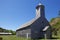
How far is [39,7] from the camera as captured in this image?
40.1 metres

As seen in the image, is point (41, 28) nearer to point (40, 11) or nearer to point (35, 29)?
point (35, 29)

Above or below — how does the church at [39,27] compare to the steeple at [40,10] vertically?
below

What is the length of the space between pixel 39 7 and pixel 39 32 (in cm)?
755

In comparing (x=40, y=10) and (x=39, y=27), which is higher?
(x=40, y=10)

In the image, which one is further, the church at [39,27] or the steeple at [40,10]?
the steeple at [40,10]

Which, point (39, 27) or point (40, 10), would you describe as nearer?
point (39, 27)

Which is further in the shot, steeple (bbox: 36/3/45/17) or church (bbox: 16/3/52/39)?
steeple (bbox: 36/3/45/17)

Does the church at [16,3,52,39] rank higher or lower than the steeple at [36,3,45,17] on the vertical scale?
lower

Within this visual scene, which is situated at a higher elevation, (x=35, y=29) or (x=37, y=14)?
(x=37, y=14)

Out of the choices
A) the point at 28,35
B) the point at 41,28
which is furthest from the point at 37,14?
the point at 28,35

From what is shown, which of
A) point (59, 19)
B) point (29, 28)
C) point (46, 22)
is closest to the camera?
point (29, 28)

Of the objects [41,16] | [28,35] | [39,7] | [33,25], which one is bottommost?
[28,35]

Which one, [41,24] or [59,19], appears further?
[59,19]

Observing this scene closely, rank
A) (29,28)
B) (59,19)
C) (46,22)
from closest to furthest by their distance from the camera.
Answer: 1. (29,28)
2. (46,22)
3. (59,19)
